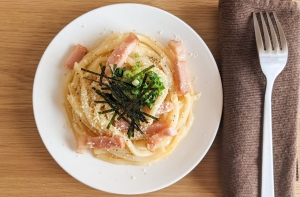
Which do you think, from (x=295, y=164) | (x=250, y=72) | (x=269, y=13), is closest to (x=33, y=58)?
(x=250, y=72)

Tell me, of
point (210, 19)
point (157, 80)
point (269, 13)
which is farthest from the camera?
point (210, 19)

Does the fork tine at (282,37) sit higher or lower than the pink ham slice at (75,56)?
higher

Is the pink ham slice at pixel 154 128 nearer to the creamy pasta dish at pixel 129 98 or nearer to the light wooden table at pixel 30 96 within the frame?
the creamy pasta dish at pixel 129 98

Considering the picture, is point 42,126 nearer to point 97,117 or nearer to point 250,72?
point 97,117

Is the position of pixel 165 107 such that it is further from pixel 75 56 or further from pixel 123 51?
pixel 75 56

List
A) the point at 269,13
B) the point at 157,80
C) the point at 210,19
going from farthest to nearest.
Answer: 1. the point at 210,19
2. the point at 269,13
3. the point at 157,80

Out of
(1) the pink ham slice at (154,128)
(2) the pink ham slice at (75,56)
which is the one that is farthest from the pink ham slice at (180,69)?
(2) the pink ham slice at (75,56)

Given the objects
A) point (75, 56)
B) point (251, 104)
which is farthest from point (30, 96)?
point (251, 104)

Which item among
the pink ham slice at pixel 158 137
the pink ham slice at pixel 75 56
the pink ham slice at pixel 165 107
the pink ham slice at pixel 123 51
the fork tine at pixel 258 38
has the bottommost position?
the pink ham slice at pixel 158 137
